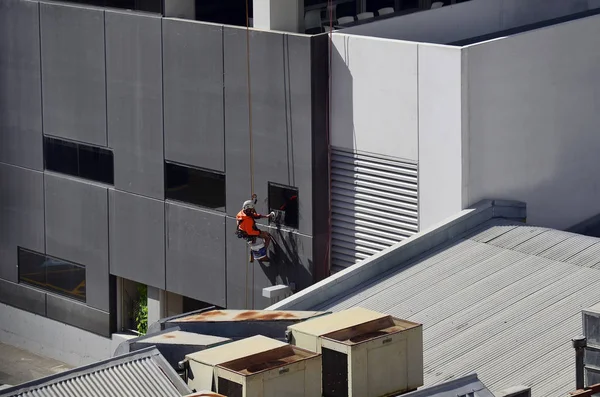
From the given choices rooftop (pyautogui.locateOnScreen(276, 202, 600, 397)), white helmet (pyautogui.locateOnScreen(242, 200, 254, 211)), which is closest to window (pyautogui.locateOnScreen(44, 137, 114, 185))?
white helmet (pyautogui.locateOnScreen(242, 200, 254, 211))

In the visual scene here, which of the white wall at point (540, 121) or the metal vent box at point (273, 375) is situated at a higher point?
the white wall at point (540, 121)

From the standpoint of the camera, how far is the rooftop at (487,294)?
19.5 metres

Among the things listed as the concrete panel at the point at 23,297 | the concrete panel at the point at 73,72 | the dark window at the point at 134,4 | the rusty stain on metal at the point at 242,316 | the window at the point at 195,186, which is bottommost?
the rusty stain on metal at the point at 242,316

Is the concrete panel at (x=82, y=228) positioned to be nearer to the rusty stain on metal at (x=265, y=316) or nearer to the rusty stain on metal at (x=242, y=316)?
the rusty stain on metal at (x=242, y=316)

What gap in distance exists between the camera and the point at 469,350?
20.1 m

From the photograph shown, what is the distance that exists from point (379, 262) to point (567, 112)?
5668 millimetres

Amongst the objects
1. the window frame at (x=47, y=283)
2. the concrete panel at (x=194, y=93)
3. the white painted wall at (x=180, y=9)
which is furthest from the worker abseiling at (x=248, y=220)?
the window frame at (x=47, y=283)

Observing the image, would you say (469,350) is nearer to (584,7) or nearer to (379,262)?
(379,262)

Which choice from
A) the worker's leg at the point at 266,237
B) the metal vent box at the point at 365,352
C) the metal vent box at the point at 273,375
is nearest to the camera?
the metal vent box at the point at 273,375

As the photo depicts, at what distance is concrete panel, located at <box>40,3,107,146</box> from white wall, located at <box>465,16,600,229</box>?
9.29 m

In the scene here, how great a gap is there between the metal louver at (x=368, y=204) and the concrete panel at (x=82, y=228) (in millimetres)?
6438

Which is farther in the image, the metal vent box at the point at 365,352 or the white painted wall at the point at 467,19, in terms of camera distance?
the white painted wall at the point at 467,19

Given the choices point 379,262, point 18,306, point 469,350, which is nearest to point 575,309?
point 469,350

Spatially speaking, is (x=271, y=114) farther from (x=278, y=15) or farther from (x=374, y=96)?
(x=374, y=96)
